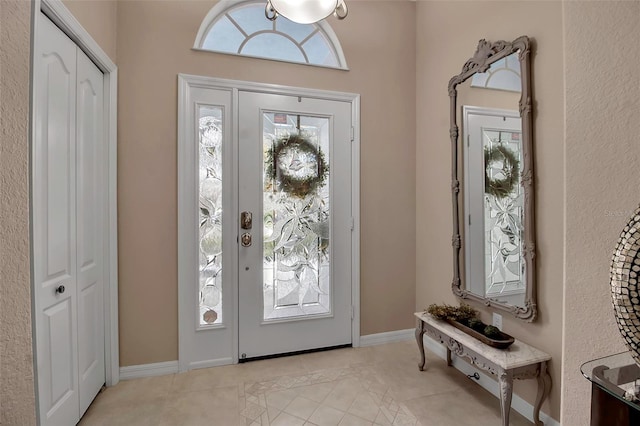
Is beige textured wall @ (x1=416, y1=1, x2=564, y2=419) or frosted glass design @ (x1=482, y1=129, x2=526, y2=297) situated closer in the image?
beige textured wall @ (x1=416, y1=1, x2=564, y2=419)

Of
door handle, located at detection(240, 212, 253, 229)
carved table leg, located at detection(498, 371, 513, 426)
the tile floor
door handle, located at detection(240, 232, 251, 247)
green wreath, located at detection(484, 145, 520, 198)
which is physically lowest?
the tile floor

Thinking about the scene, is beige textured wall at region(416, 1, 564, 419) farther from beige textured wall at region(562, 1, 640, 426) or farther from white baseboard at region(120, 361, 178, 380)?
white baseboard at region(120, 361, 178, 380)

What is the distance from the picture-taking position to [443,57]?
2564 mm

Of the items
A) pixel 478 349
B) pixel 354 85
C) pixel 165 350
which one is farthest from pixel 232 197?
pixel 478 349

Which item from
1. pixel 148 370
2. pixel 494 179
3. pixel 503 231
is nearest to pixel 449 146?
pixel 494 179

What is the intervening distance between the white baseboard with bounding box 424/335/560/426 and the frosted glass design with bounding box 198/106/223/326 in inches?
70.8

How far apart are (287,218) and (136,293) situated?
1234 millimetres

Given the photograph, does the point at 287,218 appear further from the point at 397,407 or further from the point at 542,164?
the point at 542,164

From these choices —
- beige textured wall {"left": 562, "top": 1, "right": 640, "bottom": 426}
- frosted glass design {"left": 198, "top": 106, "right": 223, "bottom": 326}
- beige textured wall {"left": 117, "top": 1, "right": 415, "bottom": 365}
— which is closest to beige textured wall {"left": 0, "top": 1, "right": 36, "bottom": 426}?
beige textured wall {"left": 117, "top": 1, "right": 415, "bottom": 365}

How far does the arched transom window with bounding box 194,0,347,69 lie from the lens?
8.19ft

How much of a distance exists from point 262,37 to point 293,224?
60.7 inches

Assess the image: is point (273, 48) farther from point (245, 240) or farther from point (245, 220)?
point (245, 240)

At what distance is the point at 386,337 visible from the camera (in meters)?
2.89

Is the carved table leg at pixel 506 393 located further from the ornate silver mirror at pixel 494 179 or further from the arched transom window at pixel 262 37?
the arched transom window at pixel 262 37
